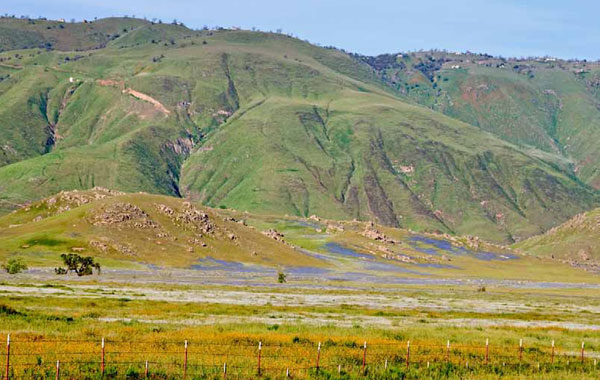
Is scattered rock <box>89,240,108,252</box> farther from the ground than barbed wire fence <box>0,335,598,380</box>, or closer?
closer

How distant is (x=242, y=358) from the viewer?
41.1 m

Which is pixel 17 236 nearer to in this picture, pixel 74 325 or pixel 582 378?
pixel 74 325

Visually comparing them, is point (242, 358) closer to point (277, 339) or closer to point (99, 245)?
point (277, 339)

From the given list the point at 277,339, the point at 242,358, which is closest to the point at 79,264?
the point at 277,339

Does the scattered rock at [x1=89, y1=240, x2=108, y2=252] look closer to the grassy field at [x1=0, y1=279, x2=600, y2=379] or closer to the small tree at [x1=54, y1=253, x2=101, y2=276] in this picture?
the small tree at [x1=54, y1=253, x2=101, y2=276]

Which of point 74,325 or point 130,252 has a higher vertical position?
point 74,325

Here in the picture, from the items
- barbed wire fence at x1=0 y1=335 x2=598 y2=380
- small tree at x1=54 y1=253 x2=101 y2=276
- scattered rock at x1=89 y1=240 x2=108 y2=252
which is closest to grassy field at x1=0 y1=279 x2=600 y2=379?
barbed wire fence at x1=0 y1=335 x2=598 y2=380

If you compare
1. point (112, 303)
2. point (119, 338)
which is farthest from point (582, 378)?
point (112, 303)

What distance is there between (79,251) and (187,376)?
152572 millimetres

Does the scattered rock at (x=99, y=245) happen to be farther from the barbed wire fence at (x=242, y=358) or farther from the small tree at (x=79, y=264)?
the barbed wire fence at (x=242, y=358)

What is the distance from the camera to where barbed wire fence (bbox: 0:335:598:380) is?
34812mm

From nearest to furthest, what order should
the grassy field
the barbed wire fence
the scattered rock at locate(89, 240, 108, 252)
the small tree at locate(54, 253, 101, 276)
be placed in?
1. the barbed wire fence
2. the grassy field
3. the small tree at locate(54, 253, 101, 276)
4. the scattered rock at locate(89, 240, 108, 252)

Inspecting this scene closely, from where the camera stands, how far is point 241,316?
69125 mm

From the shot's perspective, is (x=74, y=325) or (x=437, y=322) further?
(x=437, y=322)
